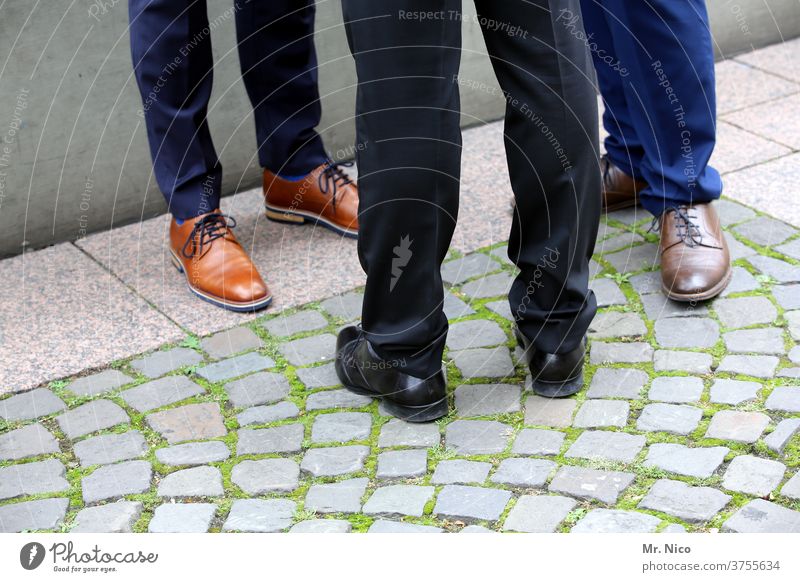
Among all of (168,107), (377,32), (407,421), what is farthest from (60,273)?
(377,32)

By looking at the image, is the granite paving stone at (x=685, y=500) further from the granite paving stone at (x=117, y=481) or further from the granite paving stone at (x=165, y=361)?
the granite paving stone at (x=165, y=361)

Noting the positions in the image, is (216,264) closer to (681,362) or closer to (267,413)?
(267,413)

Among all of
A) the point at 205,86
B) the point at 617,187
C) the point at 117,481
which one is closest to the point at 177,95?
the point at 205,86

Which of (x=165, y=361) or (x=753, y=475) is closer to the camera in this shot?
(x=753, y=475)

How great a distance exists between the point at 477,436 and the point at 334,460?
31cm

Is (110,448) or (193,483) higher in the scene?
(110,448)

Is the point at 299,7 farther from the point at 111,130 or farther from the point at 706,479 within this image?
the point at 706,479

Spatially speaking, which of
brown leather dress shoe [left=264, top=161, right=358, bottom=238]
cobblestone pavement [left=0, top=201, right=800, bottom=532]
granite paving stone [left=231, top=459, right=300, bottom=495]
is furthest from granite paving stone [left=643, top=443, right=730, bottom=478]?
brown leather dress shoe [left=264, top=161, right=358, bottom=238]

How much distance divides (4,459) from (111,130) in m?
1.31

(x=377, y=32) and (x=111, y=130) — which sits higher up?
(x=111, y=130)

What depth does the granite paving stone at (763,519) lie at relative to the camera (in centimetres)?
194

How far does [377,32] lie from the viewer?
1986mm

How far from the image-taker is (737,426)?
7.36ft

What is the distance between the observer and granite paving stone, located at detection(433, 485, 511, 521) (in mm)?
2037
